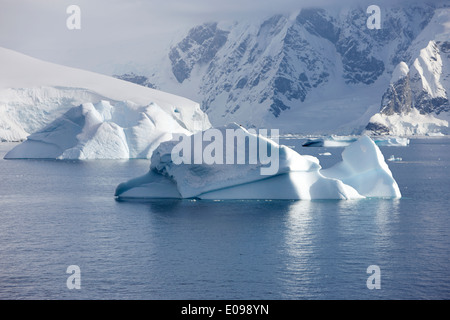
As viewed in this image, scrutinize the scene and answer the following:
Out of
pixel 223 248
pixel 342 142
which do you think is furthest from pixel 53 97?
pixel 223 248

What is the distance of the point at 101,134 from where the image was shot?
6500 cm

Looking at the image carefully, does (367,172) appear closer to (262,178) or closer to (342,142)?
(262,178)

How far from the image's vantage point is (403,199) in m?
35.7

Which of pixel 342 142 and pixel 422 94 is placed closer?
pixel 342 142

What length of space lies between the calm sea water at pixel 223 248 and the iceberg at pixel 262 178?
2.04ft

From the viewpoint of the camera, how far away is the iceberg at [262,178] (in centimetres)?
3206

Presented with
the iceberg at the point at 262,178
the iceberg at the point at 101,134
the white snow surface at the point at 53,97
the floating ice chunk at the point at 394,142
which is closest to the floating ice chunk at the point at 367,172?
the iceberg at the point at 262,178

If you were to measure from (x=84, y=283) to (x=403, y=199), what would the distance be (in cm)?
2138

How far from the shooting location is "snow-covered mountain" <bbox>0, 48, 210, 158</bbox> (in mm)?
65562

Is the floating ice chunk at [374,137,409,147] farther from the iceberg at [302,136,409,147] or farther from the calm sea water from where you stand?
the calm sea water

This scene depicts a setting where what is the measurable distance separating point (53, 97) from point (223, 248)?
75.9 metres

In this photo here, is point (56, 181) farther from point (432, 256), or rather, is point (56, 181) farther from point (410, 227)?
point (432, 256)
